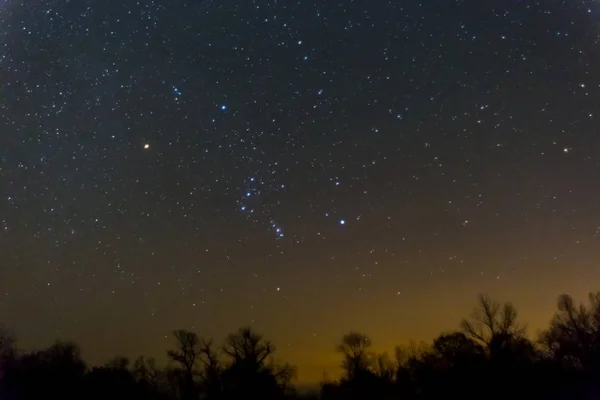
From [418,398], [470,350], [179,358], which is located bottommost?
[418,398]

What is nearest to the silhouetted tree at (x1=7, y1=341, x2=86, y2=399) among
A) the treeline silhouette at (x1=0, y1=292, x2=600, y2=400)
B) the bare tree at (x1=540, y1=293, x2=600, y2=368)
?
the treeline silhouette at (x1=0, y1=292, x2=600, y2=400)

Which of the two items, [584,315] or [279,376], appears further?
[279,376]

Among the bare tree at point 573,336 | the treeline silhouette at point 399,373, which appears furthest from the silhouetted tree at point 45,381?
the bare tree at point 573,336

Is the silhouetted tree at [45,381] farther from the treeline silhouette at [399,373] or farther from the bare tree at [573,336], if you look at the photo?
the bare tree at [573,336]

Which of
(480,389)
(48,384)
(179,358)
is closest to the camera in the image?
(480,389)

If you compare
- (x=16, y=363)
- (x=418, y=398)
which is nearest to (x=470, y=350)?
(x=418, y=398)

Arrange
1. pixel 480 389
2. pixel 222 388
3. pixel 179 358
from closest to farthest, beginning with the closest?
pixel 480 389 < pixel 222 388 < pixel 179 358

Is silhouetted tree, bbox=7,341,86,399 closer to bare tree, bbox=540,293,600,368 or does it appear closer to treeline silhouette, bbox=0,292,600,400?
treeline silhouette, bbox=0,292,600,400

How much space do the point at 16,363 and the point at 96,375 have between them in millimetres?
8401

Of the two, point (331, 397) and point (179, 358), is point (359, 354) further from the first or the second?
point (179, 358)

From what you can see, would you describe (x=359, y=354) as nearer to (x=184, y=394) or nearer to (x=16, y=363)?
(x=184, y=394)

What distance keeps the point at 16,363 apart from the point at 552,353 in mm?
40594

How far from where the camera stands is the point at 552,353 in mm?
44312

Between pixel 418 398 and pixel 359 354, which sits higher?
pixel 359 354
